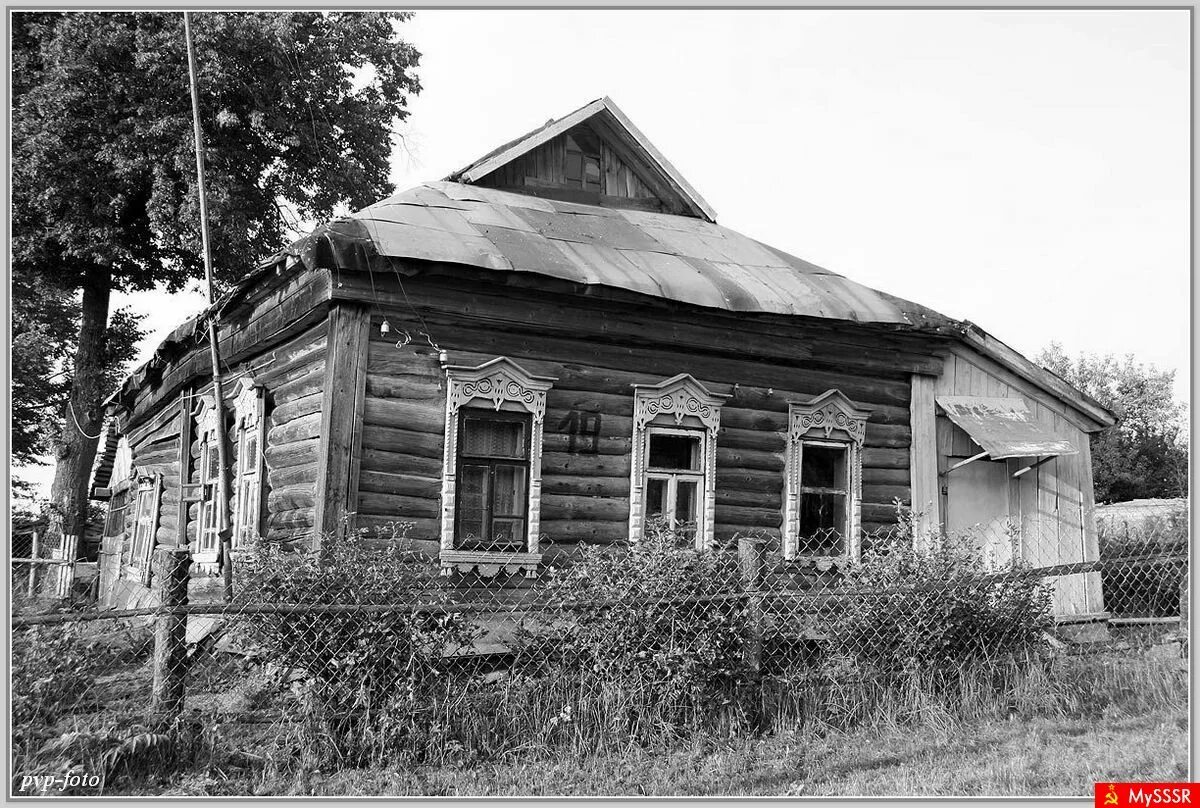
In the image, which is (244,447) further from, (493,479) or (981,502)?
(981,502)

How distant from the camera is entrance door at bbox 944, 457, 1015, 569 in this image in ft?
36.9

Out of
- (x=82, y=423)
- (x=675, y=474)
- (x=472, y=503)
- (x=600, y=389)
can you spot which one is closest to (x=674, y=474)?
(x=675, y=474)

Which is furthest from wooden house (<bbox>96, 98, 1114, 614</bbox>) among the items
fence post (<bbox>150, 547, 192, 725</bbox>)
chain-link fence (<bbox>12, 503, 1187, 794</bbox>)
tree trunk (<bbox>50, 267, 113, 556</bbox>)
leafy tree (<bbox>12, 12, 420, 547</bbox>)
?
Result: tree trunk (<bbox>50, 267, 113, 556</bbox>)

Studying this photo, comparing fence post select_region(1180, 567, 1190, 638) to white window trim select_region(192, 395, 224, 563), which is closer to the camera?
fence post select_region(1180, 567, 1190, 638)

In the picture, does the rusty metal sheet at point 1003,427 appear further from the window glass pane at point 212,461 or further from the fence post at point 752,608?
the window glass pane at point 212,461

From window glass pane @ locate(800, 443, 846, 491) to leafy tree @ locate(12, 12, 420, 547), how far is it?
13.5m

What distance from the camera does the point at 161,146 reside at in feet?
64.2

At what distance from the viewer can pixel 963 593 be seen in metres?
7.00

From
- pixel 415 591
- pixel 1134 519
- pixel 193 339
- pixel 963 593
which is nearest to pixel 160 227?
pixel 193 339

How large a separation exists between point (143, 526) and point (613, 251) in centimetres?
1029

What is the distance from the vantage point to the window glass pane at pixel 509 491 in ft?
29.8

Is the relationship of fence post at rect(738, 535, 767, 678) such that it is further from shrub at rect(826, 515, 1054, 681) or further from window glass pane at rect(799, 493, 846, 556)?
window glass pane at rect(799, 493, 846, 556)

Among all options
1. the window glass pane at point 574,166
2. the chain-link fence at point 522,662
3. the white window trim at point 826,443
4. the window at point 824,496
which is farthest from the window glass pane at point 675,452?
the window glass pane at point 574,166

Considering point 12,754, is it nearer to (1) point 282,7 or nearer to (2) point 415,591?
(2) point 415,591
